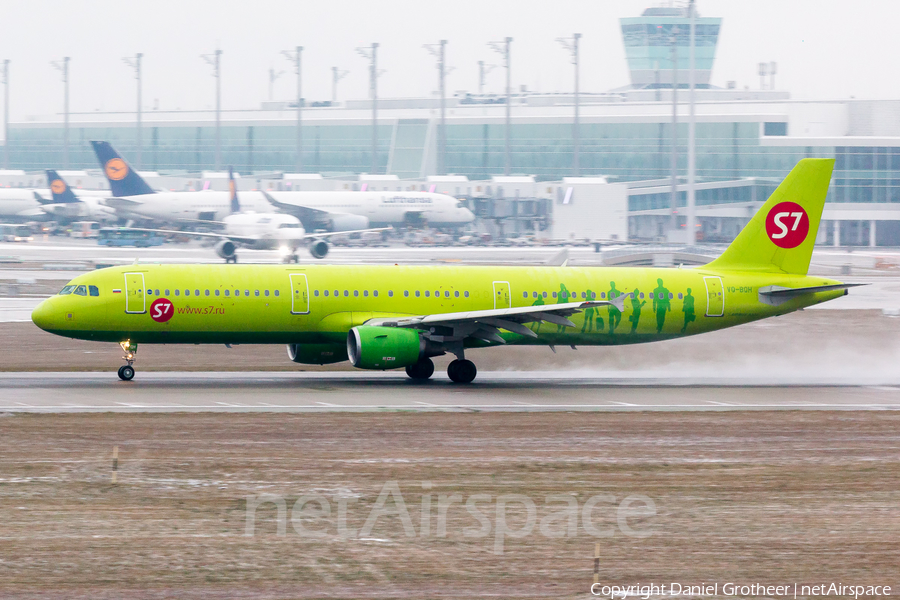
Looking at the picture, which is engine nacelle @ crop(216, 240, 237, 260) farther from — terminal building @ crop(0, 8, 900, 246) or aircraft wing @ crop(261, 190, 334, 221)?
terminal building @ crop(0, 8, 900, 246)

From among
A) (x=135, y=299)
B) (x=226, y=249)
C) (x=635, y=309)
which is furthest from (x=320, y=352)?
(x=226, y=249)

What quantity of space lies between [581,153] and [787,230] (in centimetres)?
12679

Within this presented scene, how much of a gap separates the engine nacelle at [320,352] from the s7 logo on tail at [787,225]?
16.2m

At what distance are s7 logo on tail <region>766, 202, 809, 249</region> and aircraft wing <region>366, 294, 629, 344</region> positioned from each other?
7.50 meters

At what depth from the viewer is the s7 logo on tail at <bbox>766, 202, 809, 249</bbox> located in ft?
131

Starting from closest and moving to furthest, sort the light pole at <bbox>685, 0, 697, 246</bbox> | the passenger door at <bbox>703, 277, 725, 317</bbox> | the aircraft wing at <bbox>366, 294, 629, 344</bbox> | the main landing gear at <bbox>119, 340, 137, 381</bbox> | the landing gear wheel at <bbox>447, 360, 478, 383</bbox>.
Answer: the aircraft wing at <bbox>366, 294, 629, 344</bbox> < the main landing gear at <bbox>119, 340, 137, 381</bbox> < the landing gear wheel at <bbox>447, 360, 478, 383</bbox> < the passenger door at <bbox>703, 277, 725, 317</bbox> < the light pole at <bbox>685, 0, 697, 246</bbox>

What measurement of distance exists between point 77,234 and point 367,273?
99548 mm

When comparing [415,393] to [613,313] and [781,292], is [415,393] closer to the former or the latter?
[613,313]

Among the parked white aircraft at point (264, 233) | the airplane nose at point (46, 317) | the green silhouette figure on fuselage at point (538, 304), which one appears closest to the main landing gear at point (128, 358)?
the airplane nose at point (46, 317)

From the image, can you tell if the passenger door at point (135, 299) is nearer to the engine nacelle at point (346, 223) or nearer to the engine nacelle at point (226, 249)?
the engine nacelle at point (226, 249)

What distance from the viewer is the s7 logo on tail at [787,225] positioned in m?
40.0

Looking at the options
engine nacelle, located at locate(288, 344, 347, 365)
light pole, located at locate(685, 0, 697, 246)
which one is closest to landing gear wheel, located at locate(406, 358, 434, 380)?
engine nacelle, located at locate(288, 344, 347, 365)

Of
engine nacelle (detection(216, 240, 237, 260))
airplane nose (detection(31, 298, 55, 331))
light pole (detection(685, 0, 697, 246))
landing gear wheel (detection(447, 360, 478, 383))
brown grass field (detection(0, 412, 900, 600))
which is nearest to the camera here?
brown grass field (detection(0, 412, 900, 600))

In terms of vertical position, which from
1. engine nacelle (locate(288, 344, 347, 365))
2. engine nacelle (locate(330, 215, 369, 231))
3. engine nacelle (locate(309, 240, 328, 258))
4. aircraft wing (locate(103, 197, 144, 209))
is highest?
Answer: aircraft wing (locate(103, 197, 144, 209))
